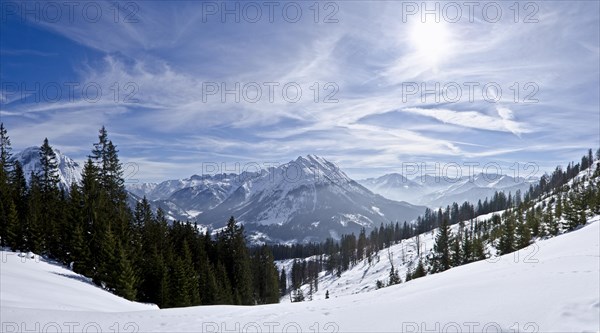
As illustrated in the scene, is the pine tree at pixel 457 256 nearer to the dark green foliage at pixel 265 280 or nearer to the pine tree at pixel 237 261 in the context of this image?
the dark green foliage at pixel 265 280

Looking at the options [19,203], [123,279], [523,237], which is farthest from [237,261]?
[523,237]

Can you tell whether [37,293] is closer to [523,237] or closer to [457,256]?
[457,256]

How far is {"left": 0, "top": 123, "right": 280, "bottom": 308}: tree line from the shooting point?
31.7m

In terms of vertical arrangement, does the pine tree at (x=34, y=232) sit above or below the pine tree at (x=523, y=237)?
above

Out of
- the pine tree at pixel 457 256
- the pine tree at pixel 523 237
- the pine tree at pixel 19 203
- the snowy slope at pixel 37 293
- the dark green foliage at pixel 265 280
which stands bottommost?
the dark green foliage at pixel 265 280

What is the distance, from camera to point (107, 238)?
30.8 meters

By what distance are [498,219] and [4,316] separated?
153 metres

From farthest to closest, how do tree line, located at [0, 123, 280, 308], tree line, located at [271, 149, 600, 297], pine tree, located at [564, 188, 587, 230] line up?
pine tree, located at [564, 188, 587, 230], tree line, located at [271, 149, 600, 297], tree line, located at [0, 123, 280, 308]

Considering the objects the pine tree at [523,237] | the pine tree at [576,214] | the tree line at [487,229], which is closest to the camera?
the pine tree at [523,237]

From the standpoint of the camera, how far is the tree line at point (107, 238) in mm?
31688

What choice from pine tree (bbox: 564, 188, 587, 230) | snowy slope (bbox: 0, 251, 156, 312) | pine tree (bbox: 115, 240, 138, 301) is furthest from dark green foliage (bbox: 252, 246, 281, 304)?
pine tree (bbox: 564, 188, 587, 230)

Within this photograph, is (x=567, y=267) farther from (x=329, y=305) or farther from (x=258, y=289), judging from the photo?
(x=258, y=289)

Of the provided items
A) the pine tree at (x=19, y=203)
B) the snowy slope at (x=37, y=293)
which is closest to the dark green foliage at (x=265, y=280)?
the pine tree at (x=19, y=203)

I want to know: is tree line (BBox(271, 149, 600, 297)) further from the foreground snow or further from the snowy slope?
the snowy slope
